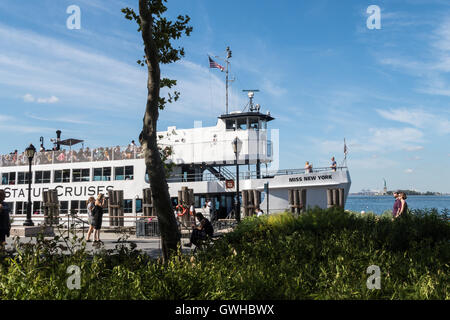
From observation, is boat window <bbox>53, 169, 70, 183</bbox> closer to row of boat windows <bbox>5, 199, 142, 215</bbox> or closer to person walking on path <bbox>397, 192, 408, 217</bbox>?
row of boat windows <bbox>5, 199, 142, 215</bbox>

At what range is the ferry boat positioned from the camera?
2528 centimetres

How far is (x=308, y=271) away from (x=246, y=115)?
22.3 metres

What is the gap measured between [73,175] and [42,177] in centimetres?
355

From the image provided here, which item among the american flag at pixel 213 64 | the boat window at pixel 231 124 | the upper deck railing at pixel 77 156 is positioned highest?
the american flag at pixel 213 64

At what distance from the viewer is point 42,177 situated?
108ft

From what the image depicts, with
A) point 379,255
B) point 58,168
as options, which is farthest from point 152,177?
point 58,168

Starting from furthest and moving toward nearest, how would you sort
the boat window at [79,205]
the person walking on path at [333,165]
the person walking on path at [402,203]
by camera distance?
the boat window at [79,205] < the person walking on path at [333,165] < the person walking on path at [402,203]

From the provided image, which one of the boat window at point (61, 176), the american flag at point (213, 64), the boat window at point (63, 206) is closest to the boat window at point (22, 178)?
the boat window at point (61, 176)

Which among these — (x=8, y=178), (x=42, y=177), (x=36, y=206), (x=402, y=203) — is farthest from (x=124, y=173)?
(x=402, y=203)

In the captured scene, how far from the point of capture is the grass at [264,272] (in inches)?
193

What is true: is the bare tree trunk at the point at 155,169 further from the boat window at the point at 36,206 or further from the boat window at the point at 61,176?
the boat window at the point at 36,206

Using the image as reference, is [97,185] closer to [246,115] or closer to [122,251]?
[246,115]

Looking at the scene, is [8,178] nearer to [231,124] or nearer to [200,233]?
[231,124]

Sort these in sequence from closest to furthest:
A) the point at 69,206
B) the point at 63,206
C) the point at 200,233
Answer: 1. the point at 200,233
2. the point at 69,206
3. the point at 63,206
